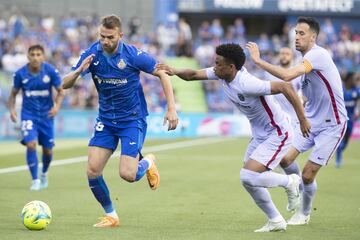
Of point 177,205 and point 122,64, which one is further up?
point 122,64

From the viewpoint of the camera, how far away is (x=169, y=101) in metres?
9.92

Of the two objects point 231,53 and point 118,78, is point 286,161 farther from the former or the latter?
point 118,78

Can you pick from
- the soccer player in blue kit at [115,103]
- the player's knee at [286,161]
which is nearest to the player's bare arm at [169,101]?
the soccer player in blue kit at [115,103]

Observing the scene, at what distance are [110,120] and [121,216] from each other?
1606 mm

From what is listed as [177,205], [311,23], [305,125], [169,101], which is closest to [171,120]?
[169,101]

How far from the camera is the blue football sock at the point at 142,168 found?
10.5 m

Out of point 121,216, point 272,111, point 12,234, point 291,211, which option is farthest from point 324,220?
point 12,234

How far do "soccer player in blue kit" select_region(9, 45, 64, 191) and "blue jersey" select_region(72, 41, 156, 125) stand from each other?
4.82 meters

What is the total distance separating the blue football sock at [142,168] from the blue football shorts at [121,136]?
0.24 meters

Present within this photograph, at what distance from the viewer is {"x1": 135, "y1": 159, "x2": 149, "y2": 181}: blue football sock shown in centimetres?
1049

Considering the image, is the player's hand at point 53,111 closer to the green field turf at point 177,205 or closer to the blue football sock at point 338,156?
the green field turf at point 177,205

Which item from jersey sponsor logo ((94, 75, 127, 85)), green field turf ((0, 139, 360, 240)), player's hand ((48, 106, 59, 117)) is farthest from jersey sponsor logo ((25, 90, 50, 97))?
jersey sponsor logo ((94, 75, 127, 85))

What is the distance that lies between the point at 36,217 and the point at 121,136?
4.89 feet

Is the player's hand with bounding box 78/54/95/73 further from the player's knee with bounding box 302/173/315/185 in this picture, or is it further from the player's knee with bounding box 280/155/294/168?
the player's knee with bounding box 280/155/294/168
